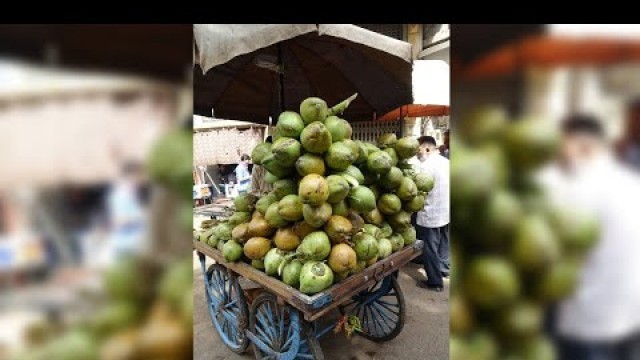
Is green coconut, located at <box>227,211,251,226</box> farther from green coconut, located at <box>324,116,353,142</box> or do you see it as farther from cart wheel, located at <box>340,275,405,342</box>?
cart wheel, located at <box>340,275,405,342</box>

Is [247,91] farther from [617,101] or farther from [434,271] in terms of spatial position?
[617,101]

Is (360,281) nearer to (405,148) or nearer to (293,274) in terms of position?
(293,274)

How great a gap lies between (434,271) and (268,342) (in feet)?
7.56

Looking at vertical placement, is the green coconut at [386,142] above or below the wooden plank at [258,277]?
above

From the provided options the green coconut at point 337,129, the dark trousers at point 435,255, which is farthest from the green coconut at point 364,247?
the dark trousers at point 435,255

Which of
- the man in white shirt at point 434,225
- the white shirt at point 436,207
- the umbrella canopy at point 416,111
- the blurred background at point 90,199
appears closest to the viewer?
the blurred background at point 90,199

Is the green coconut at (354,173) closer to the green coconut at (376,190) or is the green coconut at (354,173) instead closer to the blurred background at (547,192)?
the green coconut at (376,190)

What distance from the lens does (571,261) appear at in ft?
2.68

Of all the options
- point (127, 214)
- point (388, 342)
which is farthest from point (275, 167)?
point (388, 342)

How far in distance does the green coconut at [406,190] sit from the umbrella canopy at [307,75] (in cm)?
84

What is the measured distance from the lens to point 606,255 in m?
0.84

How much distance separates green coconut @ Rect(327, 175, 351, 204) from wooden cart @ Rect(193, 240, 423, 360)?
50cm

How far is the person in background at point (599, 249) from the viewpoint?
82cm
